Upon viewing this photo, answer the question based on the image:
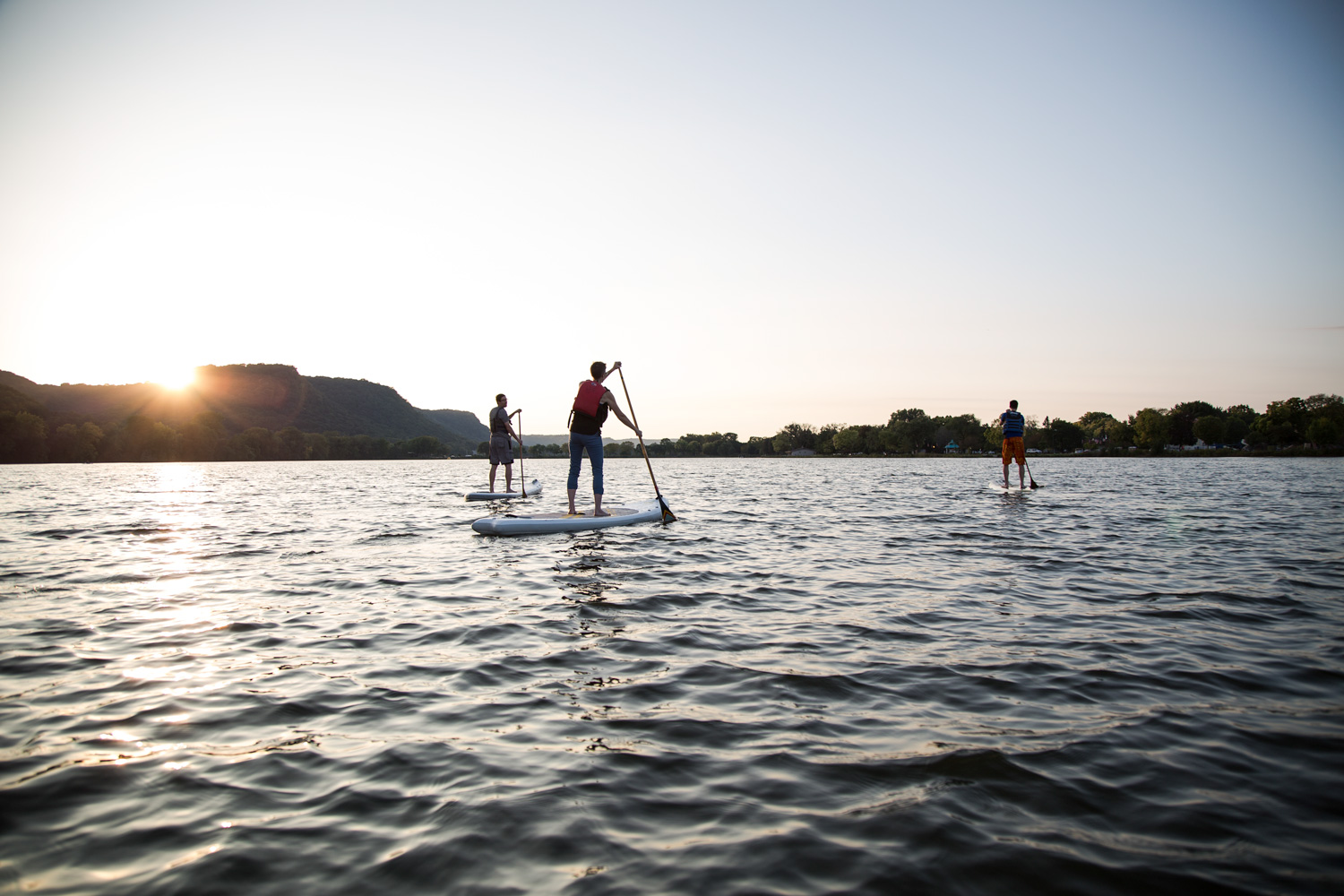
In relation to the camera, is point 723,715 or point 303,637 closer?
point 723,715

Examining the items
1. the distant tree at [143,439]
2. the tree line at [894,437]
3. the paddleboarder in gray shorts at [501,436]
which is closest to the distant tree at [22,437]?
the tree line at [894,437]

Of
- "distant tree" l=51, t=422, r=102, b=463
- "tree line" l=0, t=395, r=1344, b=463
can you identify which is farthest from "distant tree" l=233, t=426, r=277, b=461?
"distant tree" l=51, t=422, r=102, b=463

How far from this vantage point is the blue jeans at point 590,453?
1473 centimetres

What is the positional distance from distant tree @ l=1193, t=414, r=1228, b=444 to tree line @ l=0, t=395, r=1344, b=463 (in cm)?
18

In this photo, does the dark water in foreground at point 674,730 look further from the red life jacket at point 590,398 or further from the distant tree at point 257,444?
the distant tree at point 257,444

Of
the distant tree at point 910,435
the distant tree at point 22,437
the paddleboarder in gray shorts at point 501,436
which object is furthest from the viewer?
the distant tree at point 910,435

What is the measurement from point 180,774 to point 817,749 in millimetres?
3311

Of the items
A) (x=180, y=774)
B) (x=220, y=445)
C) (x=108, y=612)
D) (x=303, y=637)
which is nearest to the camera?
(x=180, y=774)

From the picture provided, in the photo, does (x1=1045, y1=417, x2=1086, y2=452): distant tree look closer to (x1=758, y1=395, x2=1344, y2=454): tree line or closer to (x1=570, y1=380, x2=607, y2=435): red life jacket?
(x1=758, y1=395, x2=1344, y2=454): tree line

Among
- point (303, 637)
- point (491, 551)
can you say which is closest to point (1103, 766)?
point (303, 637)

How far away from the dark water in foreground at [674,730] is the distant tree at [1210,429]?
16484 centimetres

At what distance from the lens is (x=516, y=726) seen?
4191 mm

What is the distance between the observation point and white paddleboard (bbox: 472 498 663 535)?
13.4 metres

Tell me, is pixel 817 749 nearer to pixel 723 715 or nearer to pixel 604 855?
pixel 723 715
